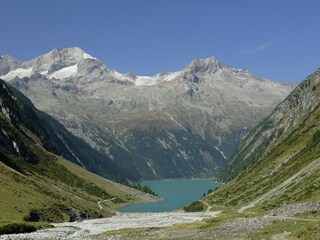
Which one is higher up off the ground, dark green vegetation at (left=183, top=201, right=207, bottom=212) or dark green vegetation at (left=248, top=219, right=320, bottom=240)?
dark green vegetation at (left=183, top=201, right=207, bottom=212)

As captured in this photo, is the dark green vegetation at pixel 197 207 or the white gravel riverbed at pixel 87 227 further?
the dark green vegetation at pixel 197 207

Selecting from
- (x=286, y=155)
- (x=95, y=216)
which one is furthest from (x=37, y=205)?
(x=286, y=155)

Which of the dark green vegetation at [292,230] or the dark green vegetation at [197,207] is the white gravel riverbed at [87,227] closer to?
the dark green vegetation at [292,230]

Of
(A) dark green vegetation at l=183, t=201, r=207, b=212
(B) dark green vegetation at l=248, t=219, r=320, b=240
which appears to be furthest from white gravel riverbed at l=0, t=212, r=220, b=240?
(A) dark green vegetation at l=183, t=201, r=207, b=212

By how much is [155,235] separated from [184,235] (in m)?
5.44

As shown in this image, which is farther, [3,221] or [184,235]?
[3,221]

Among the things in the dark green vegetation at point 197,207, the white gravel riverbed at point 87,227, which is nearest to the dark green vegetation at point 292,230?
the white gravel riverbed at point 87,227

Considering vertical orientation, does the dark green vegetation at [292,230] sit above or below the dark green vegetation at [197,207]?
below

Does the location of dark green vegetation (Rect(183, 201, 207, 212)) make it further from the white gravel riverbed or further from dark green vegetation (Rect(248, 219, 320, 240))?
dark green vegetation (Rect(248, 219, 320, 240))

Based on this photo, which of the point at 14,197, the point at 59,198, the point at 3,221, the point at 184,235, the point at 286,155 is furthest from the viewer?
the point at 286,155

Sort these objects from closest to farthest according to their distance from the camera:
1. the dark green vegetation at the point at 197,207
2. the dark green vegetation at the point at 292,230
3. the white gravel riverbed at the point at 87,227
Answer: the dark green vegetation at the point at 292,230
the white gravel riverbed at the point at 87,227
the dark green vegetation at the point at 197,207

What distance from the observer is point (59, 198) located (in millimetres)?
174125

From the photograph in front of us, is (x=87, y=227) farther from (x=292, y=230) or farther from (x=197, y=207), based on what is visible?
(x=197, y=207)

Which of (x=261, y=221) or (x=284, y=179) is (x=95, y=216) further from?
(x=261, y=221)
